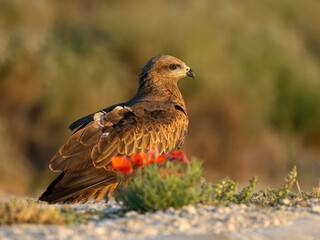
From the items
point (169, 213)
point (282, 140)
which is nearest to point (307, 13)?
point (282, 140)

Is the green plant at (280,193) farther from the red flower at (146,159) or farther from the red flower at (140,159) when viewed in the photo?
the red flower at (140,159)

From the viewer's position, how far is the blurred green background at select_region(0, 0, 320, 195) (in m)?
19.4

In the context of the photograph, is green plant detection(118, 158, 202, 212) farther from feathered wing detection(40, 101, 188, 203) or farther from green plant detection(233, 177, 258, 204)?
feathered wing detection(40, 101, 188, 203)

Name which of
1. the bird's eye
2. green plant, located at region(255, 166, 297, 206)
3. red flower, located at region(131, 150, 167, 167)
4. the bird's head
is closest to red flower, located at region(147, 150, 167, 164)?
red flower, located at region(131, 150, 167, 167)

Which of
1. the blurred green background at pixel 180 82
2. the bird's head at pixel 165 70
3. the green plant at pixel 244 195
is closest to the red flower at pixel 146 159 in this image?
the green plant at pixel 244 195

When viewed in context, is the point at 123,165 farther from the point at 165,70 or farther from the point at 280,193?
the point at 165,70

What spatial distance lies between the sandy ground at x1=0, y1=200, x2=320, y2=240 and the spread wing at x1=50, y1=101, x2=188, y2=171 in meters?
2.30

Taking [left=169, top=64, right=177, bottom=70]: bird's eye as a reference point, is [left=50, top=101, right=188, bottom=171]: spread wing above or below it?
below

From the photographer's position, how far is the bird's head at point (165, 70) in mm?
10109

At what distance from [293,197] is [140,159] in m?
2.26

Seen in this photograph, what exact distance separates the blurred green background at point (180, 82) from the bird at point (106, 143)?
31.2 ft

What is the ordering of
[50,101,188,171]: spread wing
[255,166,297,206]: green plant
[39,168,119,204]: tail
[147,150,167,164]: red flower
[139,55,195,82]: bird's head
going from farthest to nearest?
[139,55,195,82]: bird's head < [50,101,188,171]: spread wing < [39,168,119,204]: tail < [255,166,297,206]: green plant < [147,150,167,164]: red flower

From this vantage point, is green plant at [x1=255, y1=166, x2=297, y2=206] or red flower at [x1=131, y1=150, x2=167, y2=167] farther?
green plant at [x1=255, y1=166, x2=297, y2=206]

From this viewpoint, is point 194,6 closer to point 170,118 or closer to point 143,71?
point 143,71
